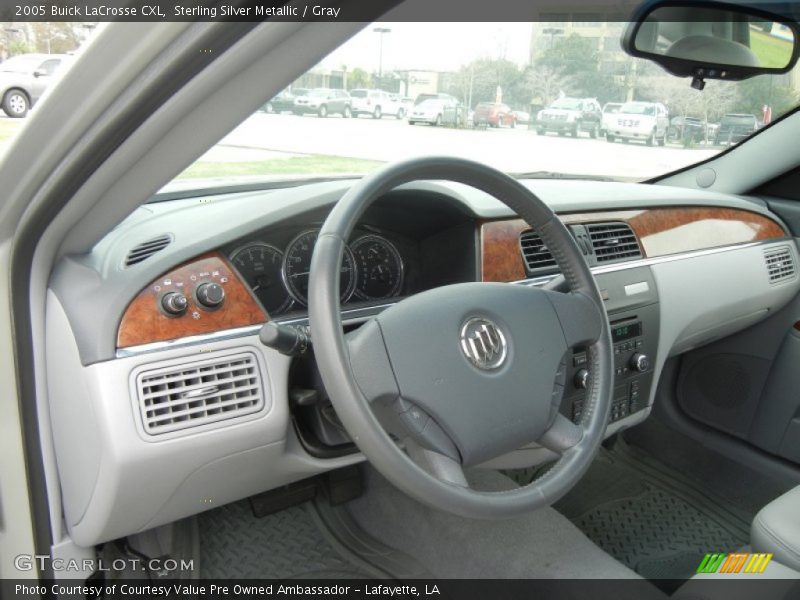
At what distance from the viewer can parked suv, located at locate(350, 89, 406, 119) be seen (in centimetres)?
196

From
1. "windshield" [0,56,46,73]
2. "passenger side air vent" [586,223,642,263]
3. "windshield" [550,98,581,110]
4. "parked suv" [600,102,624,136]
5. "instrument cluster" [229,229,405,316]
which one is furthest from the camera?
"windshield" [550,98,581,110]

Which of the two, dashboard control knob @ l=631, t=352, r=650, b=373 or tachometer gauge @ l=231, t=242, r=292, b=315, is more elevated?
tachometer gauge @ l=231, t=242, r=292, b=315

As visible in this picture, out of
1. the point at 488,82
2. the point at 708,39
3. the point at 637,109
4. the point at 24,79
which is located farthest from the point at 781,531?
the point at 24,79

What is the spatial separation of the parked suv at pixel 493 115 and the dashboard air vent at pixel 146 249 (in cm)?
130

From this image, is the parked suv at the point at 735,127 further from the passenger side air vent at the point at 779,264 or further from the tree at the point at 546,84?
A: the tree at the point at 546,84

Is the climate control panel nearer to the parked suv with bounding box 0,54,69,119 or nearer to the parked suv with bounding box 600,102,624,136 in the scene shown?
the parked suv with bounding box 600,102,624,136

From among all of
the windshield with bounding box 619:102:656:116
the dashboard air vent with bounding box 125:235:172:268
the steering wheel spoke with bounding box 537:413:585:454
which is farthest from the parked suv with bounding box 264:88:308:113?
the windshield with bounding box 619:102:656:116

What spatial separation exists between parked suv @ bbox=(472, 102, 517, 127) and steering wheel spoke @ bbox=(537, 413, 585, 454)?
139 cm

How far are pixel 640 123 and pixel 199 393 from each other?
2078 mm

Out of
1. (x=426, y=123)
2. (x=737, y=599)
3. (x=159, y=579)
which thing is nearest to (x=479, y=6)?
(x=426, y=123)

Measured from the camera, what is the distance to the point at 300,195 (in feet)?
5.80

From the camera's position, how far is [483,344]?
1375 millimetres

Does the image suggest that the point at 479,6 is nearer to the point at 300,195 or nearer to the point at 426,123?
the point at 426,123
